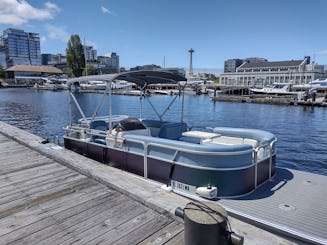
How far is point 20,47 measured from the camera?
17888 centimetres

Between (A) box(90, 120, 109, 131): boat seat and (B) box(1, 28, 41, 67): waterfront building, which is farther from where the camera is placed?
(B) box(1, 28, 41, 67): waterfront building

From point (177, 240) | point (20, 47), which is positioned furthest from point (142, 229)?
point (20, 47)

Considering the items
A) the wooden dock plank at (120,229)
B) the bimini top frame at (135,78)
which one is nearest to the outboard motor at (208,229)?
the wooden dock plank at (120,229)

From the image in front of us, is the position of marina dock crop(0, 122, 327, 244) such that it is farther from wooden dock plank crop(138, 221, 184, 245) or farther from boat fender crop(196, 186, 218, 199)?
boat fender crop(196, 186, 218, 199)

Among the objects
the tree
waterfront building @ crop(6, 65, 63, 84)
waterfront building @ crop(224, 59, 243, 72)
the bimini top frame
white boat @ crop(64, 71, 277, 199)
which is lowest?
→ white boat @ crop(64, 71, 277, 199)

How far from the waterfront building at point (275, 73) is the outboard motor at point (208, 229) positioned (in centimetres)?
9515

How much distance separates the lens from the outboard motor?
6.93ft

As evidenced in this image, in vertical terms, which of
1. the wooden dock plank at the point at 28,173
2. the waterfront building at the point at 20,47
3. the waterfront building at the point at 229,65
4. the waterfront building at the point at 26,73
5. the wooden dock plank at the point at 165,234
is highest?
the waterfront building at the point at 20,47

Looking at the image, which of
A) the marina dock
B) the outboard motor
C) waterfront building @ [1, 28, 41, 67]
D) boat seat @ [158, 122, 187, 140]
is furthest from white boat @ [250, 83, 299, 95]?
waterfront building @ [1, 28, 41, 67]

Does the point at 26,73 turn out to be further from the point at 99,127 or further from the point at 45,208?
the point at 45,208

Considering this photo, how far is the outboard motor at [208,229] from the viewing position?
211 centimetres

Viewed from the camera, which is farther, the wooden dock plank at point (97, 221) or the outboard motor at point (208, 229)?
the wooden dock plank at point (97, 221)

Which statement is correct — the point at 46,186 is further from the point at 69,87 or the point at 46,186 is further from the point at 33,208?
the point at 69,87

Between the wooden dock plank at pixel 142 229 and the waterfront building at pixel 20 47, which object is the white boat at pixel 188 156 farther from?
the waterfront building at pixel 20 47
